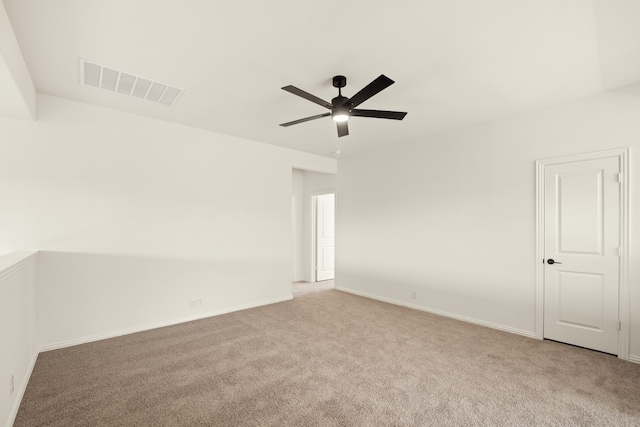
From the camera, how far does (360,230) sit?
5574 millimetres

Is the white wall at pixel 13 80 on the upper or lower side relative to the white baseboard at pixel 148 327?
upper

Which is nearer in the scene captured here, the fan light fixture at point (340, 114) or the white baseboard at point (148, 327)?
the fan light fixture at point (340, 114)

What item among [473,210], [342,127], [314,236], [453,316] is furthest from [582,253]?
[314,236]

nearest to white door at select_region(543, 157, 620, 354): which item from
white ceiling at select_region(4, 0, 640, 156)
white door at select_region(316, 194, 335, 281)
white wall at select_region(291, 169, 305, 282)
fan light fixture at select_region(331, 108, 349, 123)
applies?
white ceiling at select_region(4, 0, 640, 156)

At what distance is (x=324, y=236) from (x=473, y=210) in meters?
3.56

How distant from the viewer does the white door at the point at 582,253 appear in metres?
3.02

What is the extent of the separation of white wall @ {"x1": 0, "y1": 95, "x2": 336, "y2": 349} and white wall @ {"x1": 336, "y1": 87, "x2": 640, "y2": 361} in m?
1.87

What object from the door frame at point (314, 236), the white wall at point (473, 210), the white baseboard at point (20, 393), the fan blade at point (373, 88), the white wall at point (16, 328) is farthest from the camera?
the door frame at point (314, 236)

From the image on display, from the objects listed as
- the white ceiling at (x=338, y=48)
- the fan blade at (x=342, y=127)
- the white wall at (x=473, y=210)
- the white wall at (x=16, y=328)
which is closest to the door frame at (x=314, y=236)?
the white wall at (x=473, y=210)

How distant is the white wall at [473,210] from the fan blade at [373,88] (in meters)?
2.39

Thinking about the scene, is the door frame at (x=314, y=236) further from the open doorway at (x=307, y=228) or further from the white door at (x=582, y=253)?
the white door at (x=582, y=253)

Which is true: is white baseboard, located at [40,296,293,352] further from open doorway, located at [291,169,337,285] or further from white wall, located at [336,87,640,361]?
white wall, located at [336,87,640,361]

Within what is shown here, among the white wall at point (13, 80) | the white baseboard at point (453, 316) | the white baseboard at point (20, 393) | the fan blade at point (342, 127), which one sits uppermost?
the white wall at point (13, 80)

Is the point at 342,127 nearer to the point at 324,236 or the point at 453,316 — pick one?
the point at 453,316
